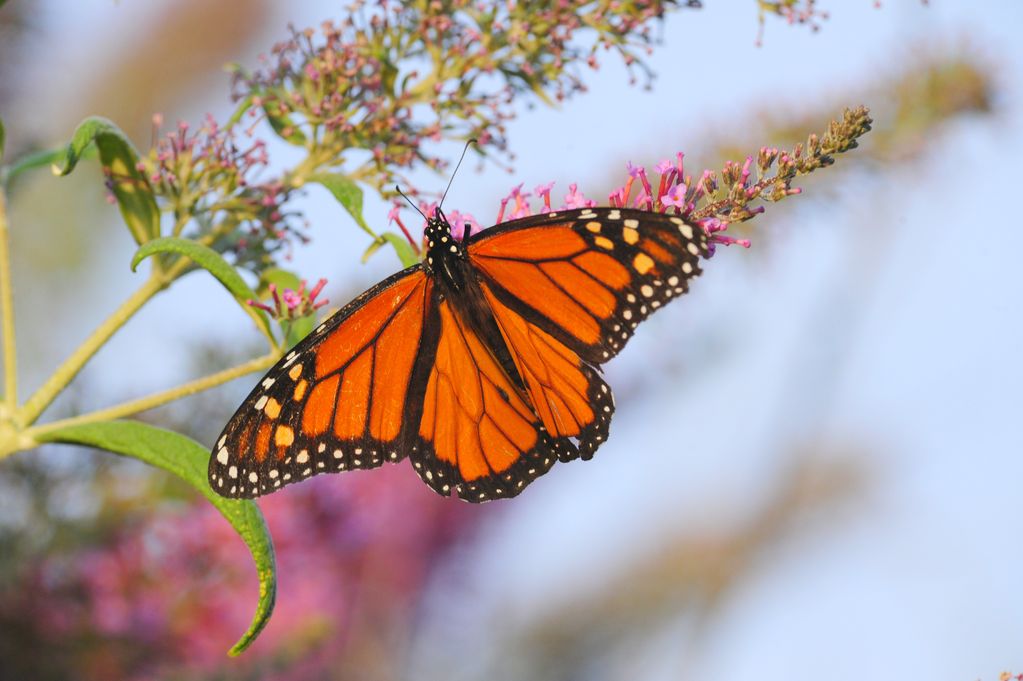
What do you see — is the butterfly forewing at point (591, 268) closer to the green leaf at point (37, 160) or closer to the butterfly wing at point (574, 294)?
the butterfly wing at point (574, 294)

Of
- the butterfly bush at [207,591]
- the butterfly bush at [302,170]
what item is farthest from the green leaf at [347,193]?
the butterfly bush at [207,591]

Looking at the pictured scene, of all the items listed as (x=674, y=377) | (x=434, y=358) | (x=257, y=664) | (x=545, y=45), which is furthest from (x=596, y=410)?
(x=674, y=377)

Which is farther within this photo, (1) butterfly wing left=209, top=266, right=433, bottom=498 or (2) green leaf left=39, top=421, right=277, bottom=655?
(1) butterfly wing left=209, top=266, right=433, bottom=498

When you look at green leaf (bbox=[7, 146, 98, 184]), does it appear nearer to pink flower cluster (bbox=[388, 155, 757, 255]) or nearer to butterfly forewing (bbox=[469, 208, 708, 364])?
pink flower cluster (bbox=[388, 155, 757, 255])

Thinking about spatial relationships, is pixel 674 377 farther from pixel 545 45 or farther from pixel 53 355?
pixel 53 355

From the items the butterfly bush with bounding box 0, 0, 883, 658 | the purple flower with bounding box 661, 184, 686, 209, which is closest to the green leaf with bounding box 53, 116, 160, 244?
the butterfly bush with bounding box 0, 0, 883, 658
